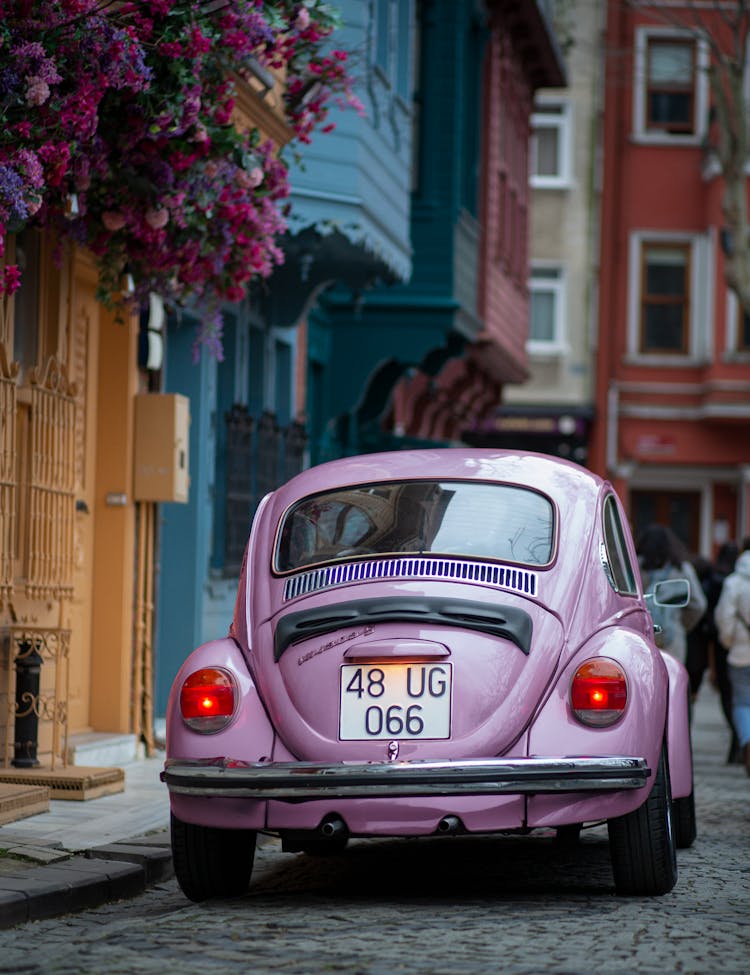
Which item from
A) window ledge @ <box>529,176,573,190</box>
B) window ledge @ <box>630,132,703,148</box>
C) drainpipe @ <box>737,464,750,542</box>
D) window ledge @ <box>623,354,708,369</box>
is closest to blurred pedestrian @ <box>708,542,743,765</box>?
drainpipe @ <box>737,464,750,542</box>

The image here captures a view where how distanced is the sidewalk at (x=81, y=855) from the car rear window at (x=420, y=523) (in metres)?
1.36

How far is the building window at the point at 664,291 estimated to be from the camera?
4050cm

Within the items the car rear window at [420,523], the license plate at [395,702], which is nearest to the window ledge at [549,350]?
the car rear window at [420,523]

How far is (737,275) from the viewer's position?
26.6 m

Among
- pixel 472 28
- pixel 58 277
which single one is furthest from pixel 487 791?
pixel 472 28

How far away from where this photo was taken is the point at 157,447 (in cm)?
1416

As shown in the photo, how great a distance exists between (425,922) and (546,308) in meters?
34.2

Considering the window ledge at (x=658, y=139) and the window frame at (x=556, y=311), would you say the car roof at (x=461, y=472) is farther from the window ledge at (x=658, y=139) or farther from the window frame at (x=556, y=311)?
the window ledge at (x=658, y=139)

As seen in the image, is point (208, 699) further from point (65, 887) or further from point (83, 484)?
point (83, 484)

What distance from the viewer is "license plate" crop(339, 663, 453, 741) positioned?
7.58m

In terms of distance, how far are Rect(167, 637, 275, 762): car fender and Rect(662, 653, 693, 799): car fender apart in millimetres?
1738

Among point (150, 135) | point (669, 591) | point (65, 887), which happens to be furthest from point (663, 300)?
point (65, 887)

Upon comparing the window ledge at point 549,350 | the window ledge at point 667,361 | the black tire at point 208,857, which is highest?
the window ledge at point 549,350

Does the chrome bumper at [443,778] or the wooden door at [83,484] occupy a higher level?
the wooden door at [83,484]
